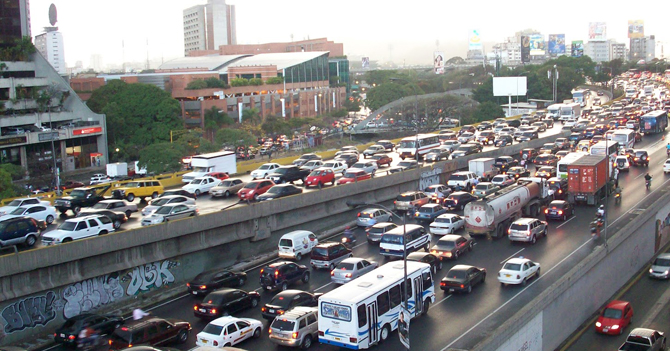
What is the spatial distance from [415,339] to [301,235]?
36.8ft

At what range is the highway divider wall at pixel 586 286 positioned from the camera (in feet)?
68.2

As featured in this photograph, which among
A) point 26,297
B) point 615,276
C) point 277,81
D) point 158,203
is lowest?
point 615,276

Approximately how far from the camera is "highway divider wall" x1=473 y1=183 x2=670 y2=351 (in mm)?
20781

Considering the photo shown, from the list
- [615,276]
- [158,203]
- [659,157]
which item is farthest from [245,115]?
[615,276]

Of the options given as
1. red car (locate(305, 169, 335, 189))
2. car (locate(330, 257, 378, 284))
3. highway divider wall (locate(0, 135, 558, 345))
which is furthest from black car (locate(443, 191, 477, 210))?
car (locate(330, 257, 378, 284))

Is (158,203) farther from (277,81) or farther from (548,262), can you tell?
(277,81)

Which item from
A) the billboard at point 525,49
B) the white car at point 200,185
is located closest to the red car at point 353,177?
the white car at point 200,185

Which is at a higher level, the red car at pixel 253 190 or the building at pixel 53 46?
the building at pixel 53 46

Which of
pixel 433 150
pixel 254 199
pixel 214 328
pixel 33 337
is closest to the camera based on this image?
pixel 214 328

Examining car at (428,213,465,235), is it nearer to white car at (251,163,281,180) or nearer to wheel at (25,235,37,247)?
white car at (251,163,281,180)

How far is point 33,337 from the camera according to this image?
22.8m

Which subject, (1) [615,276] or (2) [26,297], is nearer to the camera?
(2) [26,297]

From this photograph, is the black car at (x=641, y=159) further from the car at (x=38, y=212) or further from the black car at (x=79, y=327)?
the black car at (x=79, y=327)

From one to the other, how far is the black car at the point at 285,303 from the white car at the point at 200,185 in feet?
53.0
